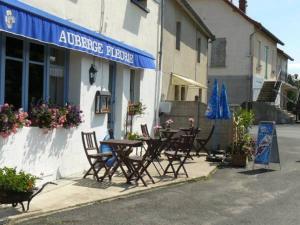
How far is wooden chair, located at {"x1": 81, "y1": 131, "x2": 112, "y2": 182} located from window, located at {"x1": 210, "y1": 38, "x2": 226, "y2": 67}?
83.8 feet

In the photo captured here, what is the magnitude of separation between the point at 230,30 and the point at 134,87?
70.8 feet

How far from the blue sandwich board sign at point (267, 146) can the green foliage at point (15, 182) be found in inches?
303

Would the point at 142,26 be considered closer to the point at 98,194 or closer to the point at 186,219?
the point at 98,194

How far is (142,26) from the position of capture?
14.5m

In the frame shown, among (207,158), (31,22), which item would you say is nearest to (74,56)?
(31,22)

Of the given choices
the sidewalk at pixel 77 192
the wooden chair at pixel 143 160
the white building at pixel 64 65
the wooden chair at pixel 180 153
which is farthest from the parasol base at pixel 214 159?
the wooden chair at pixel 143 160

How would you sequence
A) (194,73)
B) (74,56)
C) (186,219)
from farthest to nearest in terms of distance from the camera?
(194,73) → (74,56) → (186,219)

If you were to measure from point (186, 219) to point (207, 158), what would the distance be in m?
6.91

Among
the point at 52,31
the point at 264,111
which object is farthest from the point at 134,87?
the point at 264,111

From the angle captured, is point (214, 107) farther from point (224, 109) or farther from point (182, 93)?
point (182, 93)

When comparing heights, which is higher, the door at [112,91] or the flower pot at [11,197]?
the door at [112,91]

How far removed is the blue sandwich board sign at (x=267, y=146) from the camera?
42.9 feet

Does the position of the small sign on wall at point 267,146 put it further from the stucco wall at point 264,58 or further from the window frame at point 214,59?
the window frame at point 214,59

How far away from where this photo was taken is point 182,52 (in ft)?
63.7
